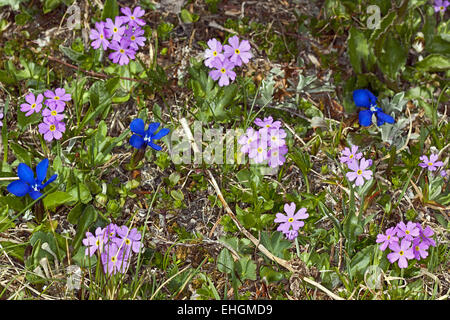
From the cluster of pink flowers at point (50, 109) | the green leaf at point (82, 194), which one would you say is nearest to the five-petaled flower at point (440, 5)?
the cluster of pink flowers at point (50, 109)

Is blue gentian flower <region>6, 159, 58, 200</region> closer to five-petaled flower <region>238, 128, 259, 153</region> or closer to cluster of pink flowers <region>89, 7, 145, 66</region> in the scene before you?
cluster of pink flowers <region>89, 7, 145, 66</region>

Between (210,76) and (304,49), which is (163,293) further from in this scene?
(304,49)

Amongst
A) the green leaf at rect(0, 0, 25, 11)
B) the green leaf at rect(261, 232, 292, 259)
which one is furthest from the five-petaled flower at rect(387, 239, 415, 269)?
the green leaf at rect(0, 0, 25, 11)

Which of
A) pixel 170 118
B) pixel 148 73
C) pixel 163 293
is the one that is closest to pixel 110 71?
pixel 148 73

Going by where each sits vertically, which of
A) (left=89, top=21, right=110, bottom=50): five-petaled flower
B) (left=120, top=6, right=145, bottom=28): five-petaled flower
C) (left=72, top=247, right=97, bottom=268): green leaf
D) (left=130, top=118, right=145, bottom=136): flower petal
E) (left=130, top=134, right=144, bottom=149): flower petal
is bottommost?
(left=72, top=247, right=97, bottom=268): green leaf

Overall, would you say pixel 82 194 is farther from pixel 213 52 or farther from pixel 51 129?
pixel 213 52
